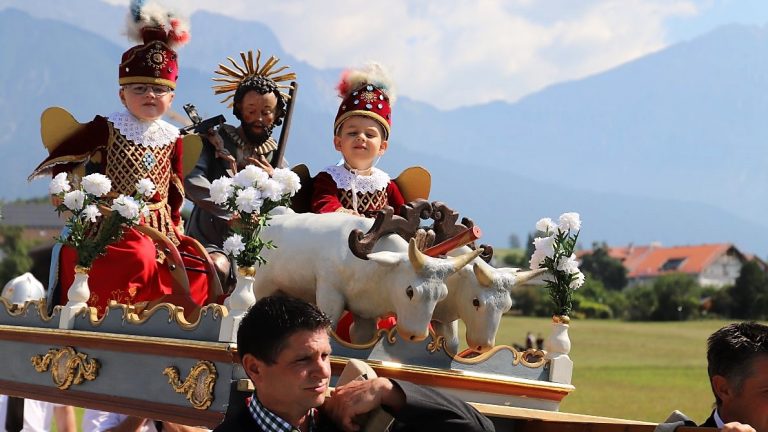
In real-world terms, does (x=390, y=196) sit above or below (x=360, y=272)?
above

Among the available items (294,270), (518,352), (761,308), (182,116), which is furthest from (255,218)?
(761,308)

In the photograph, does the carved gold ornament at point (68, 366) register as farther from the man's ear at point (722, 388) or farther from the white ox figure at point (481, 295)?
the man's ear at point (722, 388)

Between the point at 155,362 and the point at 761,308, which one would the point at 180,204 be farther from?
the point at 761,308

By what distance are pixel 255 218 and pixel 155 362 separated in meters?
0.96

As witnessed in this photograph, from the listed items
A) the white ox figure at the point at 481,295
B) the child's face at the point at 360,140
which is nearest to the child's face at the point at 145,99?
the child's face at the point at 360,140

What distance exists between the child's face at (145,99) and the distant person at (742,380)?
461cm

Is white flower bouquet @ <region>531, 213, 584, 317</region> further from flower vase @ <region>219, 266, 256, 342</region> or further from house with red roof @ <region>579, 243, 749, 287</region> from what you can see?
house with red roof @ <region>579, 243, 749, 287</region>

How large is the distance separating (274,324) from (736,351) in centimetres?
144

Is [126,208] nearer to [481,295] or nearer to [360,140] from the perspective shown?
[360,140]

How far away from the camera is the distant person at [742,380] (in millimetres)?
3682

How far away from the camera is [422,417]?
364cm

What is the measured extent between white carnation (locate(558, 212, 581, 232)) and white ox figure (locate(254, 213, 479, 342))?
63cm

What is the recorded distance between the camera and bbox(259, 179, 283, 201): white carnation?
573cm

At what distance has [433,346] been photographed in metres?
5.55
